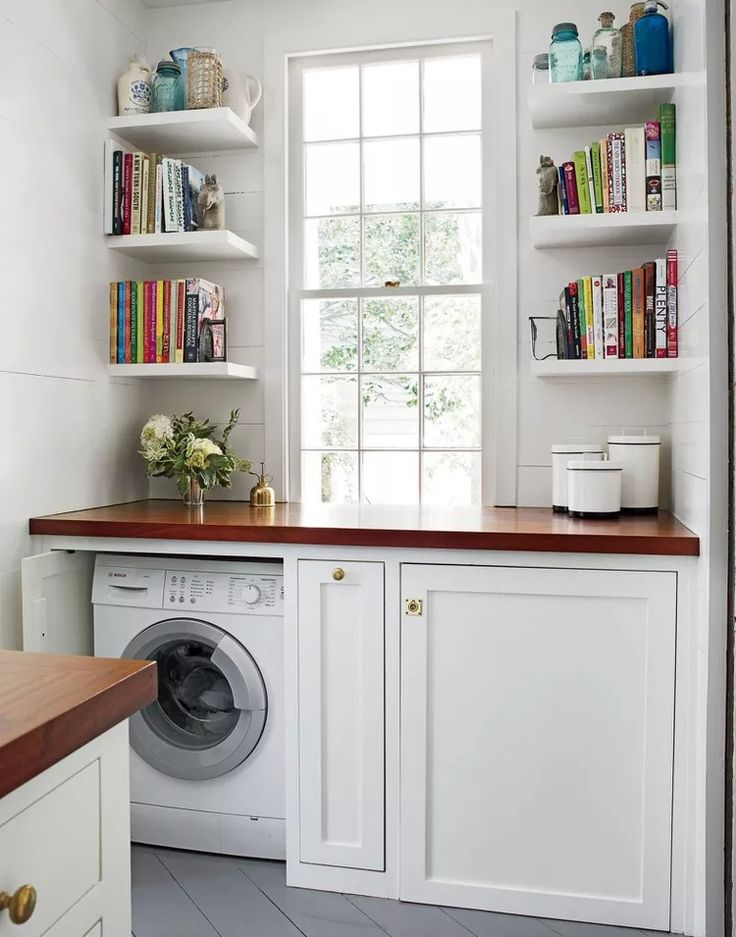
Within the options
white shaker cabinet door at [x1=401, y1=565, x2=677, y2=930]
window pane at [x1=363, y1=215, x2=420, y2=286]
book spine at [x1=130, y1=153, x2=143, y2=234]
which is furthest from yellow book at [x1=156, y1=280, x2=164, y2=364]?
white shaker cabinet door at [x1=401, y1=565, x2=677, y2=930]

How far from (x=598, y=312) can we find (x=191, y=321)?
130cm

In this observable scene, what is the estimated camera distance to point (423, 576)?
2.02m

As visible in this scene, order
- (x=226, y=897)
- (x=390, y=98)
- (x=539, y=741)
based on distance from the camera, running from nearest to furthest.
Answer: (x=539, y=741) → (x=226, y=897) → (x=390, y=98)

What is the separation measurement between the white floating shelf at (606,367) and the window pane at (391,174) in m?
0.82

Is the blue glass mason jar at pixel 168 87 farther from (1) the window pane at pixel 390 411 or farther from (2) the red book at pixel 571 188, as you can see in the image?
(2) the red book at pixel 571 188

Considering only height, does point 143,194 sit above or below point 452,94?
below

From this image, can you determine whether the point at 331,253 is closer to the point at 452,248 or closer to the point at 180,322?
the point at 452,248

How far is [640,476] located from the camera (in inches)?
91.7

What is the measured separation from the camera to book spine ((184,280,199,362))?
265 centimetres

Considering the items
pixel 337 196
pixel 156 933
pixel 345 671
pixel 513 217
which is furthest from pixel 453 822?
pixel 337 196

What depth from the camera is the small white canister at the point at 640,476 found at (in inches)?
91.7

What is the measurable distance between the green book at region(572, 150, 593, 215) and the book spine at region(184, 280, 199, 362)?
1249mm

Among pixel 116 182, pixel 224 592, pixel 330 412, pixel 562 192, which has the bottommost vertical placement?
pixel 224 592

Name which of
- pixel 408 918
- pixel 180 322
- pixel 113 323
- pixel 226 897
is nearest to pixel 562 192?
pixel 180 322
